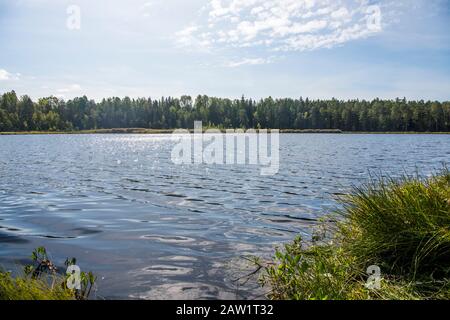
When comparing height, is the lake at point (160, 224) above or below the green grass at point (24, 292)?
below

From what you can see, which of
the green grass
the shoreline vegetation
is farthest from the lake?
the green grass

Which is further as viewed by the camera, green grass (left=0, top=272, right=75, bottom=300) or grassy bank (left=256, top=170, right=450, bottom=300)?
grassy bank (left=256, top=170, right=450, bottom=300)

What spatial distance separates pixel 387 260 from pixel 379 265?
0.21 metres

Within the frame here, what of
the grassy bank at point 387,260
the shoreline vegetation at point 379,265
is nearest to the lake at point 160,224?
the shoreline vegetation at point 379,265

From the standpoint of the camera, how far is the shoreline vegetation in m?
6.82

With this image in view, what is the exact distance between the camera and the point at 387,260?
8.05 metres

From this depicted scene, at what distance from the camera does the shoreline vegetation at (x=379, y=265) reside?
6.82 m

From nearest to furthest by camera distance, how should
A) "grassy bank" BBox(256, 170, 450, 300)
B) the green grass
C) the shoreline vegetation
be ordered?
the green grass, the shoreline vegetation, "grassy bank" BBox(256, 170, 450, 300)

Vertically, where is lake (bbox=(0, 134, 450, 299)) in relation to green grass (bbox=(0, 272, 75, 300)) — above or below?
below

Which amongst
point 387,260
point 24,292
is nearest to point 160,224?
point 24,292

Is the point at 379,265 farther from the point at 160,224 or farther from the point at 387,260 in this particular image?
the point at 160,224

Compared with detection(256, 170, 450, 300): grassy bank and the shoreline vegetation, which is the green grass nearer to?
the shoreline vegetation

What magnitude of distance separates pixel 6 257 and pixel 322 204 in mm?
13280

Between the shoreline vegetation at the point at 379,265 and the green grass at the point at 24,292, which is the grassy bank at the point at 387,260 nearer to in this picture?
the shoreline vegetation at the point at 379,265
